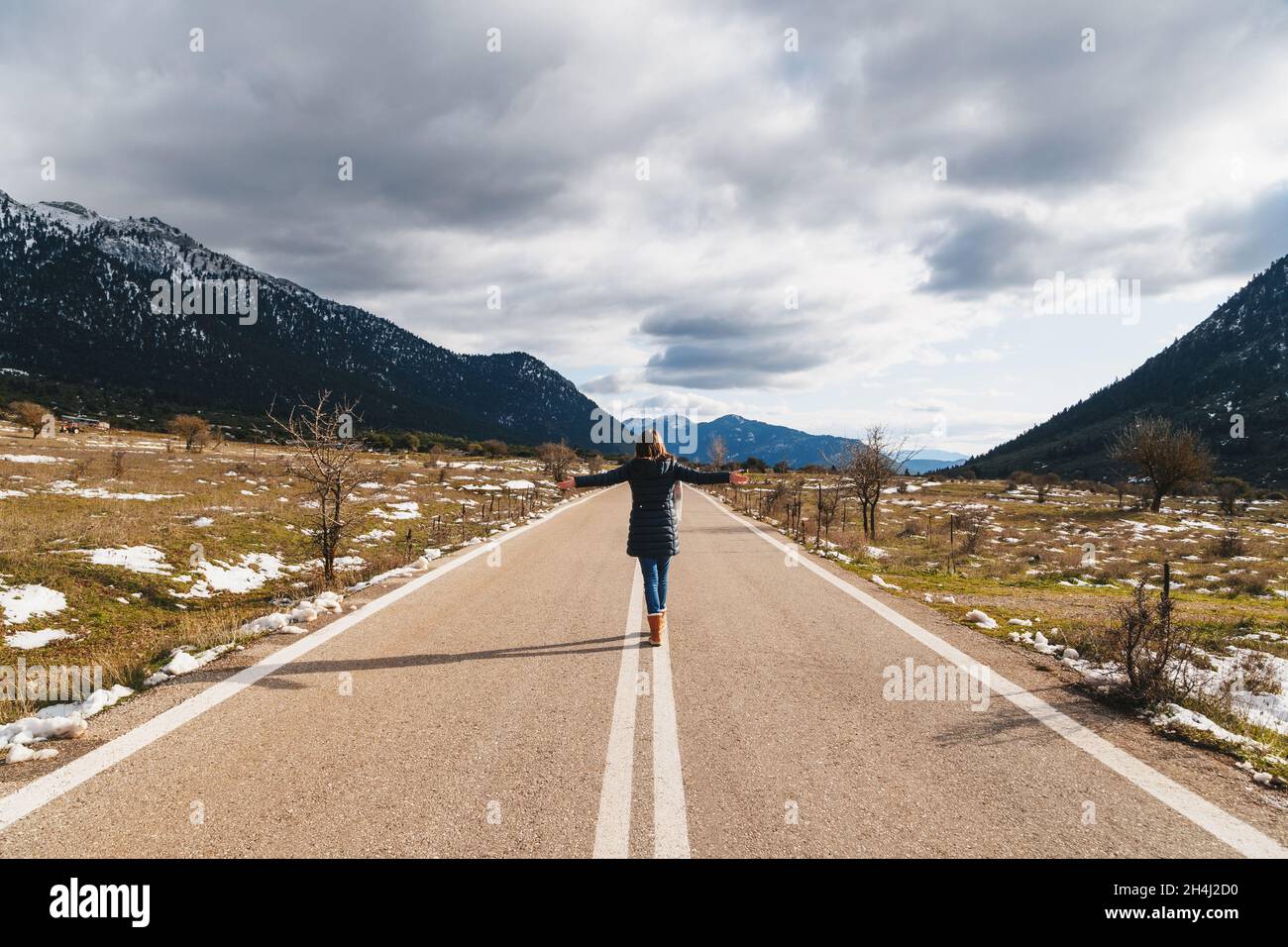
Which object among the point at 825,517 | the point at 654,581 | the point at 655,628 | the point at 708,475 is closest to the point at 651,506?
the point at 654,581

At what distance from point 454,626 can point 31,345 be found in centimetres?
25139

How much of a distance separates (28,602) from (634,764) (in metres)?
12.0

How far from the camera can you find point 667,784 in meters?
3.87

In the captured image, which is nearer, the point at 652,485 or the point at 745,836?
the point at 745,836

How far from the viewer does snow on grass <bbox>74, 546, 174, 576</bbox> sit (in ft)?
42.5

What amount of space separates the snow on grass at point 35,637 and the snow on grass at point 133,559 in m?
3.19

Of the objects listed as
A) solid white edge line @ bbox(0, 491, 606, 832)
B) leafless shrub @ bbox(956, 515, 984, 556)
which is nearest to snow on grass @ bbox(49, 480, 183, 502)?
solid white edge line @ bbox(0, 491, 606, 832)

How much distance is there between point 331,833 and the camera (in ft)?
10.8

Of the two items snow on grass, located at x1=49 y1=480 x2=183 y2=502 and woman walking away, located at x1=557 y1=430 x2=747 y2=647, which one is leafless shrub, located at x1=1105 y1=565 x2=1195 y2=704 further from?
snow on grass, located at x1=49 y1=480 x2=183 y2=502

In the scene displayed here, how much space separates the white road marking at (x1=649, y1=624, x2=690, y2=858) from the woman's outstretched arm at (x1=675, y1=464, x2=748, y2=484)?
220 centimetres

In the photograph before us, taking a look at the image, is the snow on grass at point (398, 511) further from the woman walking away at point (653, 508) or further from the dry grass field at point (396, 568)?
the woman walking away at point (653, 508)
